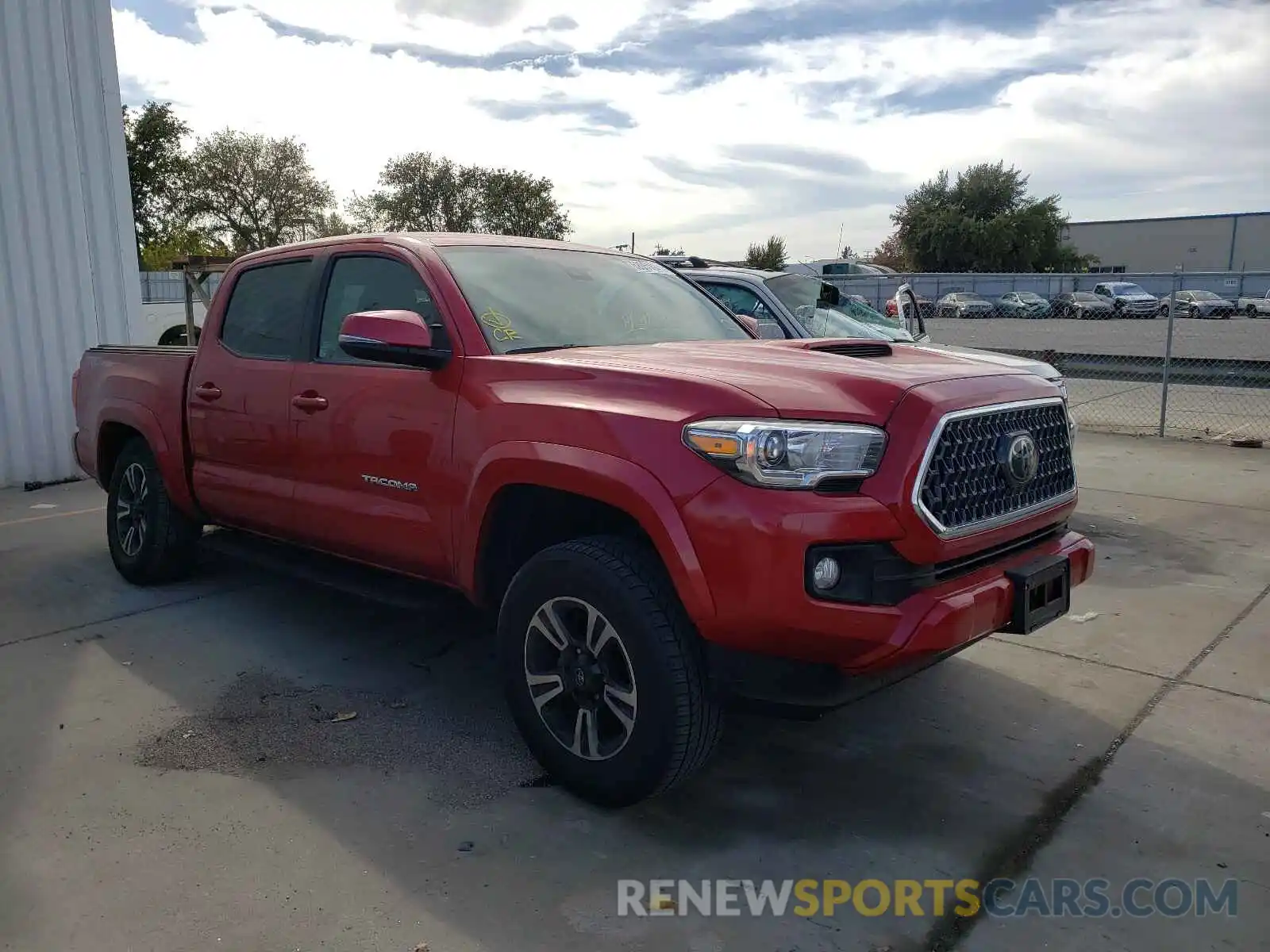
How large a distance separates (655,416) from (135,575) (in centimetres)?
400

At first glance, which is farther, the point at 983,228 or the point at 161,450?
the point at 983,228

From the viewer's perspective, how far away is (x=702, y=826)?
3.13 meters

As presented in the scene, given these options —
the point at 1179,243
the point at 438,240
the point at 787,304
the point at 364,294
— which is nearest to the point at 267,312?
the point at 364,294

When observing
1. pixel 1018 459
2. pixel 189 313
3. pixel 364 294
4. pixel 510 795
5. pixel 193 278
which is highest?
pixel 193 278

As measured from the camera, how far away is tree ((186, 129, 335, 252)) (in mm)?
43812

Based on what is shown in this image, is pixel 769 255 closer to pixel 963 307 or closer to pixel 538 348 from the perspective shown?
pixel 963 307

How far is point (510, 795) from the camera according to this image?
3314 millimetres

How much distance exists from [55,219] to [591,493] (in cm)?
779

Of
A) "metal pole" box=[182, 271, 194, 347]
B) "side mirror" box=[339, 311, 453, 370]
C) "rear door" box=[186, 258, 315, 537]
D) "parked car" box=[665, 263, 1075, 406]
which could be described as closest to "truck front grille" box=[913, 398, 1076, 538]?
"side mirror" box=[339, 311, 453, 370]

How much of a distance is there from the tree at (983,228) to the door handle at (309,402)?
217 feet

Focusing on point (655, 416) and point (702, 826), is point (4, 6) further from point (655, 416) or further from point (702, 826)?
point (702, 826)

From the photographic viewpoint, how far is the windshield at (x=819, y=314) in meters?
7.48

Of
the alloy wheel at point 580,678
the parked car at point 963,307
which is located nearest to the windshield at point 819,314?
the alloy wheel at point 580,678

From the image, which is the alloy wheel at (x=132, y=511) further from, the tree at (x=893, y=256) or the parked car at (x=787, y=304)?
the tree at (x=893, y=256)
